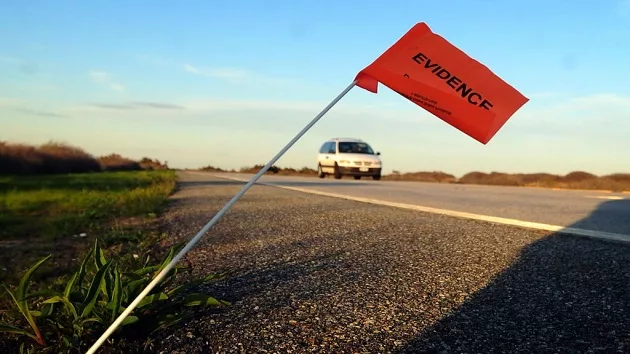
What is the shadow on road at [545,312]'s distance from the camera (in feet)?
8.04

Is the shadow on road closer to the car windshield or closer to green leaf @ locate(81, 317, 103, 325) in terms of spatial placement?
green leaf @ locate(81, 317, 103, 325)

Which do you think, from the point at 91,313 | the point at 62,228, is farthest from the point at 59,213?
the point at 91,313

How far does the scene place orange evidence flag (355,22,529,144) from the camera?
2.69 metres

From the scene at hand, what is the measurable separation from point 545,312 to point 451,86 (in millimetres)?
1187

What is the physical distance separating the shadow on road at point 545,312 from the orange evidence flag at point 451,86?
33.1 inches

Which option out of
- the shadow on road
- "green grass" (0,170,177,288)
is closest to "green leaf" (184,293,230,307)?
the shadow on road

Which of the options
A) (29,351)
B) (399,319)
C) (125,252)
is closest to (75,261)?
(125,252)

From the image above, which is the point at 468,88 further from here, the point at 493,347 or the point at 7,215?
the point at 7,215

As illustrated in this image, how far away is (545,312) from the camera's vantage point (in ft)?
9.49

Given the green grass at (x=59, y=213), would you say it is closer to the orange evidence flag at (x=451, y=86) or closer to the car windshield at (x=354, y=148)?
the orange evidence flag at (x=451, y=86)

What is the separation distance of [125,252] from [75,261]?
428 millimetres

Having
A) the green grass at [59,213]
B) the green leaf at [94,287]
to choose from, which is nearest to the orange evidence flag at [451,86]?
the green leaf at [94,287]

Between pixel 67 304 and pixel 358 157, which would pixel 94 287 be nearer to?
pixel 67 304

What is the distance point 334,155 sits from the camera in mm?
25859
